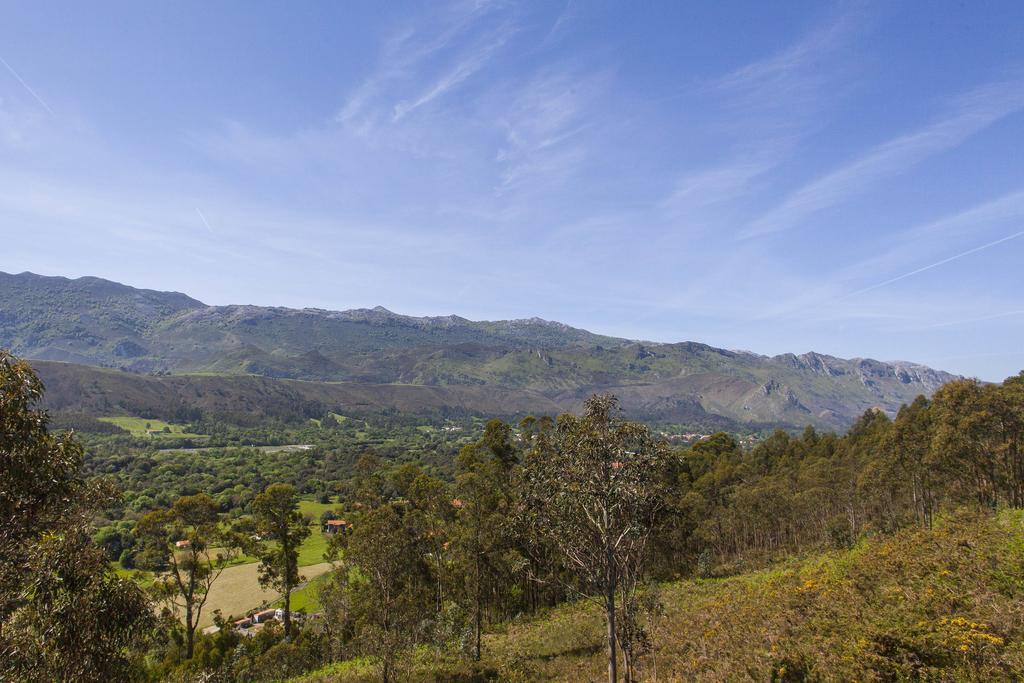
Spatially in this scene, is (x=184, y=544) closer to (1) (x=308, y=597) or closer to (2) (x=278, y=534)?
(2) (x=278, y=534)

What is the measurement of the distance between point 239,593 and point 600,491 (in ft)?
173

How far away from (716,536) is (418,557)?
34.9m

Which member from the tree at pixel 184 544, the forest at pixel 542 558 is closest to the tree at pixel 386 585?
the forest at pixel 542 558

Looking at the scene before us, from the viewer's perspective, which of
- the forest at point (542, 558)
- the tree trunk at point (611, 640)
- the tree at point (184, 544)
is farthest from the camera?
the tree at point (184, 544)

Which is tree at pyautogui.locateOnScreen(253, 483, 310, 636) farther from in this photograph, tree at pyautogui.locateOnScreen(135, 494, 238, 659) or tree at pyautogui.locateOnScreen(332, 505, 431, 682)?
tree at pyautogui.locateOnScreen(332, 505, 431, 682)

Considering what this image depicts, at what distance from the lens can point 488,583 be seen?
32031 millimetres

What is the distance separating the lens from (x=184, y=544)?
Result: 104ft

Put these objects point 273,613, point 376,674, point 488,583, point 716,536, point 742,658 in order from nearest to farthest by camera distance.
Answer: point 742,658
point 376,674
point 488,583
point 273,613
point 716,536

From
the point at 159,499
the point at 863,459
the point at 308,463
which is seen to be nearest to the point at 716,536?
the point at 863,459

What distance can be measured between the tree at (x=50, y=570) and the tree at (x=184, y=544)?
2172 cm

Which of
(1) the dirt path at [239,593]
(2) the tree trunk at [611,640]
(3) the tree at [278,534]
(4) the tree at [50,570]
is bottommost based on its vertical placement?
(1) the dirt path at [239,593]

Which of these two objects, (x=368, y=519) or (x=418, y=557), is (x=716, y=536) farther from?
(x=368, y=519)

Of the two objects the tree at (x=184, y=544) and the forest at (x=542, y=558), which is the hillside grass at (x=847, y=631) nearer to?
the forest at (x=542, y=558)

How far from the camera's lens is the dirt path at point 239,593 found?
153 feet
